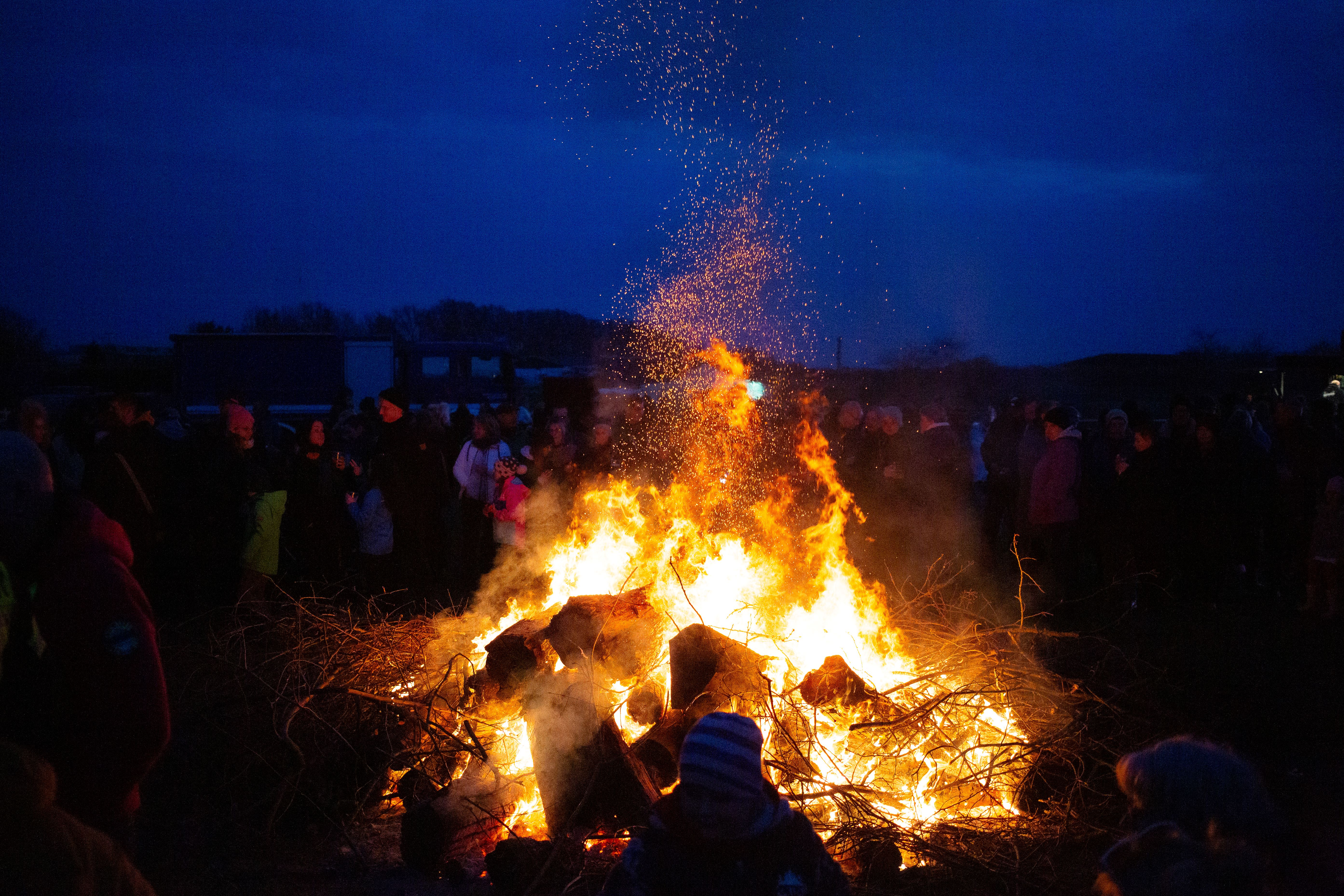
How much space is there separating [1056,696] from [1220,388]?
29897 mm

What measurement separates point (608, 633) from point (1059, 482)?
462cm

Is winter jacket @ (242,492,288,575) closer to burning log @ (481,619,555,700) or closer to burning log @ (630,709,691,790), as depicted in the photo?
burning log @ (481,619,555,700)

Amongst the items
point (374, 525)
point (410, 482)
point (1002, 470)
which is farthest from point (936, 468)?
point (374, 525)

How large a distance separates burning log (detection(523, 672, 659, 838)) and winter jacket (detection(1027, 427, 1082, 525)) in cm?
494

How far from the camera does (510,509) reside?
793 cm

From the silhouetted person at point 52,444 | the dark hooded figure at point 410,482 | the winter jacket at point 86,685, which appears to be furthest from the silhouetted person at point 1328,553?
the silhouetted person at point 52,444

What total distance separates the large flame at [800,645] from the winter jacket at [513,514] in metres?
0.57

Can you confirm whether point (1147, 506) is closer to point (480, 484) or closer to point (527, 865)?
point (480, 484)

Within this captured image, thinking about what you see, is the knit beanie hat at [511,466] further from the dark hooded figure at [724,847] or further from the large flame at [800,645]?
Result: the dark hooded figure at [724,847]

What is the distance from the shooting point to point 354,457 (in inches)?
383

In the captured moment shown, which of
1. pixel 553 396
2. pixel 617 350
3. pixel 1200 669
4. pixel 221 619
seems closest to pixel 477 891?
pixel 221 619

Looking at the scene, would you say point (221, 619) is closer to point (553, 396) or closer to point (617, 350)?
point (553, 396)

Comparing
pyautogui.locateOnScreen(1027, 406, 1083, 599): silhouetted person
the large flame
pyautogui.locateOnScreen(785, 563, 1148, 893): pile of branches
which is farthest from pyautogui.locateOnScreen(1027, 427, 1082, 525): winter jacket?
pyautogui.locateOnScreen(785, 563, 1148, 893): pile of branches

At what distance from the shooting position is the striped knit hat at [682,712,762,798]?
2.13 meters
